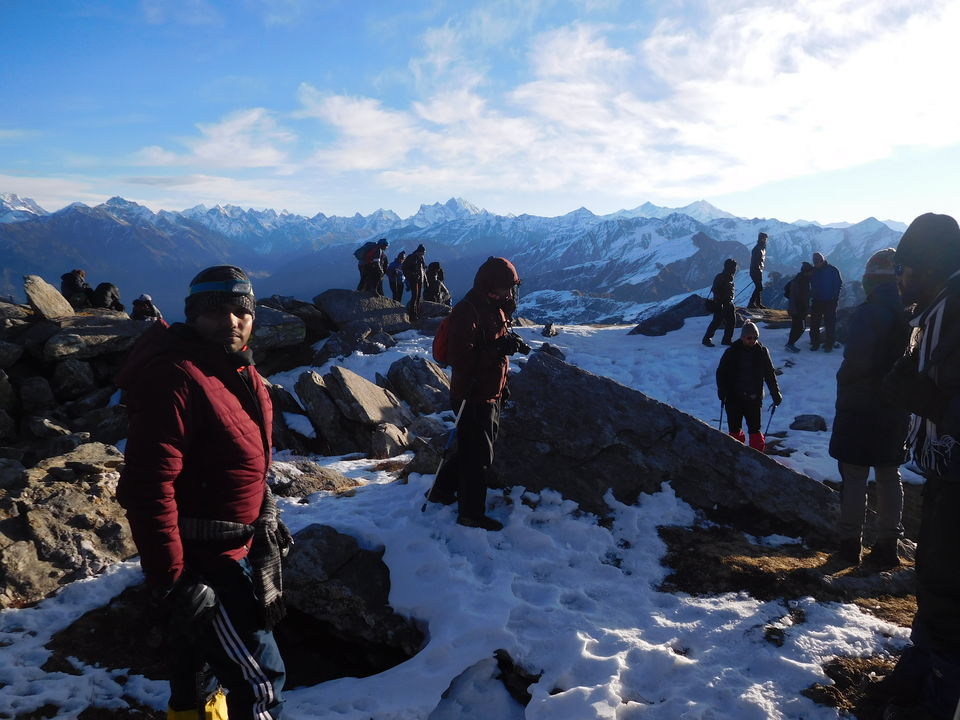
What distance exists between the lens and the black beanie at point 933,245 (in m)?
3.78

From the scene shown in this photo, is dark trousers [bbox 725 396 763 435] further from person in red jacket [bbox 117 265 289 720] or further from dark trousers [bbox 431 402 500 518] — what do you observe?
person in red jacket [bbox 117 265 289 720]

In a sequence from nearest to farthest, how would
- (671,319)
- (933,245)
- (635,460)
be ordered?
1. (933,245)
2. (635,460)
3. (671,319)

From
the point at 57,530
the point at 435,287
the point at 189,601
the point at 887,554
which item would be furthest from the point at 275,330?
the point at 887,554

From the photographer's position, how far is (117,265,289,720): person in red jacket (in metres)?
2.64

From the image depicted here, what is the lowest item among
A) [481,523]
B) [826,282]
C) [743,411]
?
[481,523]

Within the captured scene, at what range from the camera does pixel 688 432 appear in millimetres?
7312

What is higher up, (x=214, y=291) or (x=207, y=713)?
(x=214, y=291)

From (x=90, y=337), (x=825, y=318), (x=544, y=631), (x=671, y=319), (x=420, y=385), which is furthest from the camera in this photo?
(x=671, y=319)

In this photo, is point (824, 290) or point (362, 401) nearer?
point (362, 401)

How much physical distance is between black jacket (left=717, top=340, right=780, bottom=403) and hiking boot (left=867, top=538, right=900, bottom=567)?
402 centimetres

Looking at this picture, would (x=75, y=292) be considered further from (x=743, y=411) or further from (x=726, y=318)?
(x=726, y=318)

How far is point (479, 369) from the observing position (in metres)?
5.86

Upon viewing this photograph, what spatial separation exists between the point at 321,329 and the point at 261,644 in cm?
2055

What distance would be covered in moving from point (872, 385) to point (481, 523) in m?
4.07
